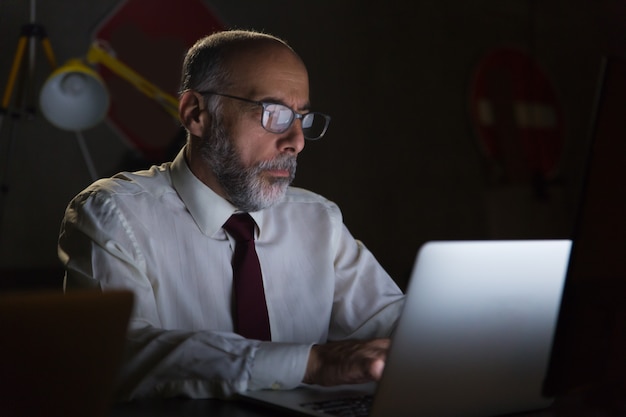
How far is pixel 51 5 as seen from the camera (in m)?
3.89

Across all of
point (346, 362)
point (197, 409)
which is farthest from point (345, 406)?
point (197, 409)

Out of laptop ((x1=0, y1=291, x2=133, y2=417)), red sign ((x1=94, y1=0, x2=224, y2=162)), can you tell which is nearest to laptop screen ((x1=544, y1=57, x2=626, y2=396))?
laptop ((x1=0, y1=291, x2=133, y2=417))

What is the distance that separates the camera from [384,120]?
5.27 meters

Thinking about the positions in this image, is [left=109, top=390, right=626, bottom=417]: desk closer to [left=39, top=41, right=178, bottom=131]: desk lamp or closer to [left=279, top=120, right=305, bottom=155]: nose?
[left=279, top=120, right=305, bottom=155]: nose

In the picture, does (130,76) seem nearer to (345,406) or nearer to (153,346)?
(153,346)

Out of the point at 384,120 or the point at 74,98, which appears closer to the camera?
the point at 74,98

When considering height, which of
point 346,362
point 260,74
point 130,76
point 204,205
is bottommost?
point 346,362

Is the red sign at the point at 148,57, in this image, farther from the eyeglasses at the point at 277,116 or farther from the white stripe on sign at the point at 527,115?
the white stripe on sign at the point at 527,115

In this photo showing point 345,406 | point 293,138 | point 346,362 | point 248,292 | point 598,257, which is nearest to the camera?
point 598,257

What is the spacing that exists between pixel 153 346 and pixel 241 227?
46cm

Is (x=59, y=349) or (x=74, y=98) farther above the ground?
(x=59, y=349)

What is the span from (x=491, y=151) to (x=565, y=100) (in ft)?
3.16

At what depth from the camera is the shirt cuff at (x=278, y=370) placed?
1.36m

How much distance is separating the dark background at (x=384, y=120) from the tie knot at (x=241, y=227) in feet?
7.27
